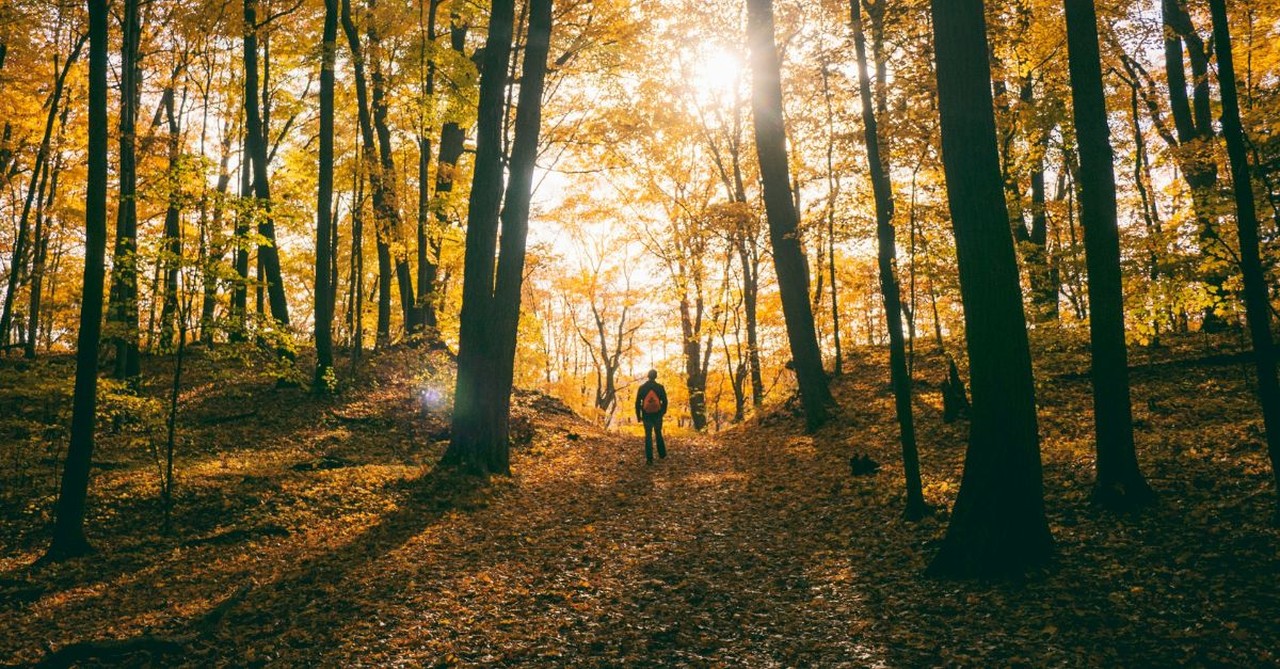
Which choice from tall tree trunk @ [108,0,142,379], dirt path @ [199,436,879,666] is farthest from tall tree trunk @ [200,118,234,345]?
dirt path @ [199,436,879,666]

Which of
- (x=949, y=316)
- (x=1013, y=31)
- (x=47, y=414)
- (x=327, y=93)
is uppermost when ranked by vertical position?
(x=327, y=93)

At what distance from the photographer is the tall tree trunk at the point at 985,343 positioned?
5473 mm

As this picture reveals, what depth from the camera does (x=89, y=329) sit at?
22.4ft

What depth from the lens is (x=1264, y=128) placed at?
7621mm

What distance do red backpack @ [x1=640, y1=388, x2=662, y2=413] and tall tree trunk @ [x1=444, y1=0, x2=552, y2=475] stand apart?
3.60 metres

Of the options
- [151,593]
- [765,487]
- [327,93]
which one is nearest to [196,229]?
[151,593]

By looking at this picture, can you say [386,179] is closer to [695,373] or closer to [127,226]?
[127,226]

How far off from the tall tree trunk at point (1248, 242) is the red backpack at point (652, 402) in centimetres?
958

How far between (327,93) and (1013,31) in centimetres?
1339

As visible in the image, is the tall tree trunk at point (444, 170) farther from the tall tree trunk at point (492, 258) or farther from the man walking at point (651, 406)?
the man walking at point (651, 406)

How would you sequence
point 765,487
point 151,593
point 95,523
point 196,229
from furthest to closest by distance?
1. point 765,487
2. point 196,229
3. point 95,523
4. point 151,593

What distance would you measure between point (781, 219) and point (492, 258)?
249 inches

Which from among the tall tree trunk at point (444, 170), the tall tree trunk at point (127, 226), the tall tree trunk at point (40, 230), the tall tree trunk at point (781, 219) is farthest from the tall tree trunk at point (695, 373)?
the tall tree trunk at point (40, 230)

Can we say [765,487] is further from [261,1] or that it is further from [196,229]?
[261,1]
